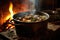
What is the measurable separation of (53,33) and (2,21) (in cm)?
127

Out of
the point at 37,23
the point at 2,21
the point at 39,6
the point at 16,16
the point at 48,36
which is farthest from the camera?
the point at 39,6

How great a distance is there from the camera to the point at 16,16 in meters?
1.84

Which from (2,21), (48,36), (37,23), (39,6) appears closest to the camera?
(37,23)

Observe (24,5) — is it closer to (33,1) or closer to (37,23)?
(33,1)

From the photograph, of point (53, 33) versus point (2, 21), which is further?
point (2, 21)

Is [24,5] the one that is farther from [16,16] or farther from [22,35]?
[22,35]

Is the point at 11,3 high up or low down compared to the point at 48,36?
up

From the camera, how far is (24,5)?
9.82 ft

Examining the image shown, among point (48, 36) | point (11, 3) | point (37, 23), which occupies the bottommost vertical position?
point (48, 36)

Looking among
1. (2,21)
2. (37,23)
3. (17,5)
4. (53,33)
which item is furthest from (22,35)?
(17,5)

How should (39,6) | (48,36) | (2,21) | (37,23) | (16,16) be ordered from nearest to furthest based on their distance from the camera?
(37,23) < (48,36) < (16,16) < (2,21) < (39,6)

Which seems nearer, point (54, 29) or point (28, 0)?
point (54, 29)

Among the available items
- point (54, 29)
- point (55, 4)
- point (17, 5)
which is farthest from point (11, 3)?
point (54, 29)

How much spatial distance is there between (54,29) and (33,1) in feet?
4.41
